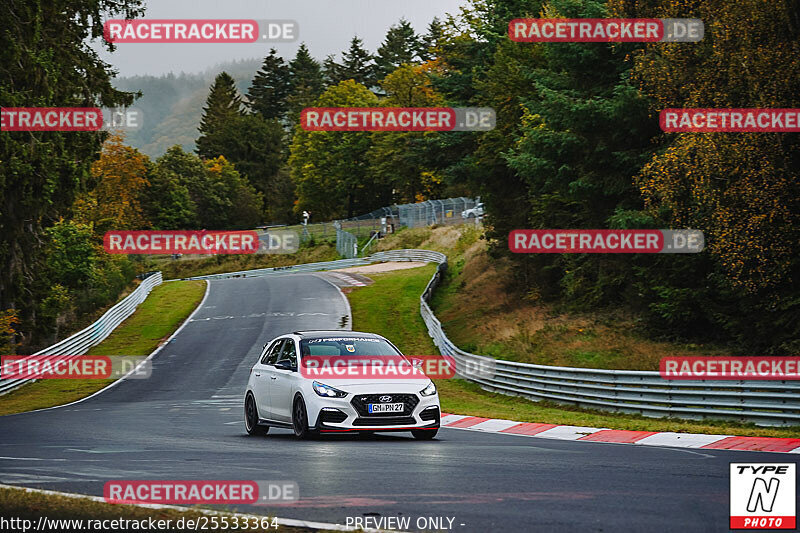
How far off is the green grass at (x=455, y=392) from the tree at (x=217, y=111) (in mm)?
90181

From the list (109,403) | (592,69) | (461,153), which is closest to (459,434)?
(109,403)

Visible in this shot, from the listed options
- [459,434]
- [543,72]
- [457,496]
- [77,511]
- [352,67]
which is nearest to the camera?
[77,511]

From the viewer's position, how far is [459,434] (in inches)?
644

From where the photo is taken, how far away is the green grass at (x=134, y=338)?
30.7m

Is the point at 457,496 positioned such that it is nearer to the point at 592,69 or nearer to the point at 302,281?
the point at 592,69

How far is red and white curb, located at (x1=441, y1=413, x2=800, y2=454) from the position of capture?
13.5 meters

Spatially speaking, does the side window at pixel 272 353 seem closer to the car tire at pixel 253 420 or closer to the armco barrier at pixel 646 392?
the car tire at pixel 253 420

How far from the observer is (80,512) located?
24.5 feet

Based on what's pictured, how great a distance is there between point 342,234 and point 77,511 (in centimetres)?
8448

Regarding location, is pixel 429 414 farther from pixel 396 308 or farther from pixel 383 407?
pixel 396 308

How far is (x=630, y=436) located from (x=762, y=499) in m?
7.70

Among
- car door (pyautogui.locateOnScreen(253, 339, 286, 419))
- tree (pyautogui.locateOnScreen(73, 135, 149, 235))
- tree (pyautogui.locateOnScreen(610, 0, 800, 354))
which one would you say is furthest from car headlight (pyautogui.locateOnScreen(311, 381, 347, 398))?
tree (pyautogui.locateOnScreen(73, 135, 149, 235))

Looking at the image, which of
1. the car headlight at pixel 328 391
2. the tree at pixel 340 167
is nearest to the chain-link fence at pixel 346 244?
the tree at pixel 340 167

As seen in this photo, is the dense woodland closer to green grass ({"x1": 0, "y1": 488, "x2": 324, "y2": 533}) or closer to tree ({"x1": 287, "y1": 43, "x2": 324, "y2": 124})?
green grass ({"x1": 0, "y1": 488, "x2": 324, "y2": 533})
